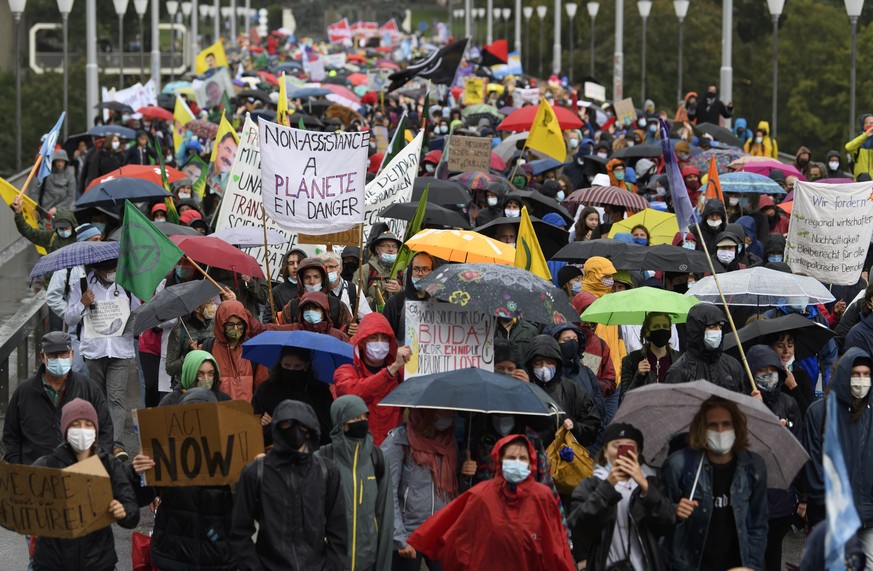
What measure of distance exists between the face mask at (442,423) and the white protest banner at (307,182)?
2975mm

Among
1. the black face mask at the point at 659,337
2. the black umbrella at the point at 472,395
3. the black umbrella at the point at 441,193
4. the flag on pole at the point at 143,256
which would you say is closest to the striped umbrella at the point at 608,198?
the black umbrella at the point at 441,193

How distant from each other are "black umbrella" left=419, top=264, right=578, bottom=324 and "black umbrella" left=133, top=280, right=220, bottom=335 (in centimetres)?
192

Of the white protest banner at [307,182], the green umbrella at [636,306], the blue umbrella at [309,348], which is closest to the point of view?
the blue umbrella at [309,348]

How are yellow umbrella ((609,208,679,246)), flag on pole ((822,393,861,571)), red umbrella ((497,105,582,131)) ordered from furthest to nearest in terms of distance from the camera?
1. red umbrella ((497,105,582,131))
2. yellow umbrella ((609,208,679,246))
3. flag on pole ((822,393,861,571))

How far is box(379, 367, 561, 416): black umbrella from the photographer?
27.8 ft

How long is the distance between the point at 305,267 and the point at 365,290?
4.79ft

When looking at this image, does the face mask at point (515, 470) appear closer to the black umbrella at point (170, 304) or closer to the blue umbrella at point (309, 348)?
the blue umbrella at point (309, 348)

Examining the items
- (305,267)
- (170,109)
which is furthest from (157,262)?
(170,109)

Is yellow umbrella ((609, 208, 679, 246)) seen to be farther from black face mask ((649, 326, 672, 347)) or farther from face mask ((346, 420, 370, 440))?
face mask ((346, 420, 370, 440))

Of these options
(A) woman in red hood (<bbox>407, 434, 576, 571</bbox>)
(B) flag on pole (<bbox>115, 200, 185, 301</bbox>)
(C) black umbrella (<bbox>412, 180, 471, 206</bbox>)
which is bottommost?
(A) woman in red hood (<bbox>407, 434, 576, 571</bbox>)

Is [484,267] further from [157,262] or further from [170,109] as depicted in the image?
[170,109]

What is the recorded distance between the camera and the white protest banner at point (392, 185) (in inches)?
585

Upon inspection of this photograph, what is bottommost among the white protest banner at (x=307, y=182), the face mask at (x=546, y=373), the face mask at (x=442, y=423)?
the face mask at (x=442, y=423)

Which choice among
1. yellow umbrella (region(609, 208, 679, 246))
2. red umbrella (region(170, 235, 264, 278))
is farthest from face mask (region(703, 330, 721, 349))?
yellow umbrella (region(609, 208, 679, 246))
